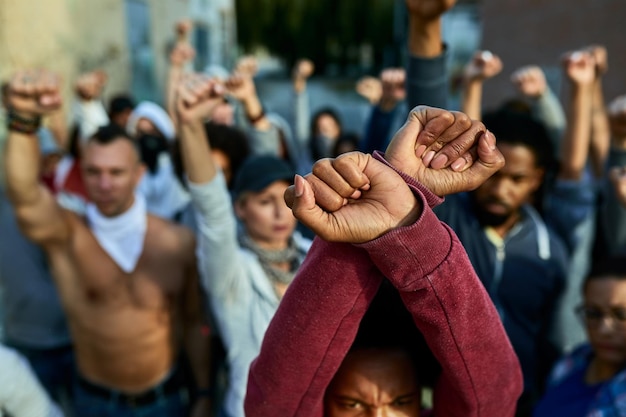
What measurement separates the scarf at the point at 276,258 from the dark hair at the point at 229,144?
953 millimetres

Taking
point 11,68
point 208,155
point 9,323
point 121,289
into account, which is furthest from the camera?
point 11,68

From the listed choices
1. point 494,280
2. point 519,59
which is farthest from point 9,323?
point 519,59

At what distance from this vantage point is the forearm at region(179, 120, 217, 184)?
1.72 meters

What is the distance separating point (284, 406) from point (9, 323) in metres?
2.09

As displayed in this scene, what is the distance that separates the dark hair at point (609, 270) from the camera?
181 centimetres

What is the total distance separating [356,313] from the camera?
86 cm

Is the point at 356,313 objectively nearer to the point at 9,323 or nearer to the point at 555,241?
the point at 555,241

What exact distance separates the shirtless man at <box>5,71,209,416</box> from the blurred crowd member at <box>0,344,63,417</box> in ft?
1.68

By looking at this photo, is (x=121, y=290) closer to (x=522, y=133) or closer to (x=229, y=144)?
(x=229, y=144)

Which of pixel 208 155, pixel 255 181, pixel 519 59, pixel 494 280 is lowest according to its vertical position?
pixel 519 59

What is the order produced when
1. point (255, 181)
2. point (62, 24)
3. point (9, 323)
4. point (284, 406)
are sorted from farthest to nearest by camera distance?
point (62, 24), point (9, 323), point (255, 181), point (284, 406)

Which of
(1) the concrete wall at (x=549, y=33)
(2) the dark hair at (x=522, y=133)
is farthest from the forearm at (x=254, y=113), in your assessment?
(1) the concrete wall at (x=549, y=33)

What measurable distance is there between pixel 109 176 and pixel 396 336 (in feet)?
4.99

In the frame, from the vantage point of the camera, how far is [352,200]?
76 cm
